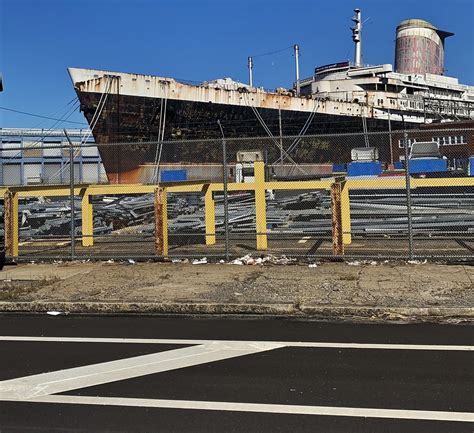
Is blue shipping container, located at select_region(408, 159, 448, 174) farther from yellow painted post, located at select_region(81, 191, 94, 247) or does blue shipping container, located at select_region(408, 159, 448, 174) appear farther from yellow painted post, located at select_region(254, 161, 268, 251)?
yellow painted post, located at select_region(81, 191, 94, 247)

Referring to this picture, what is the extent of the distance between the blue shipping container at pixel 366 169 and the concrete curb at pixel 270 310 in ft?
19.5

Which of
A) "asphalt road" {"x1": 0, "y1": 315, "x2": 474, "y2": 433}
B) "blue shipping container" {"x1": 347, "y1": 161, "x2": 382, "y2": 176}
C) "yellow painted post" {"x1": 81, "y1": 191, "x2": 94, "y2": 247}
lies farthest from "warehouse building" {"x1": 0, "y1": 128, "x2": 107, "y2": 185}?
"blue shipping container" {"x1": 347, "y1": 161, "x2": 382, "y2": 176}

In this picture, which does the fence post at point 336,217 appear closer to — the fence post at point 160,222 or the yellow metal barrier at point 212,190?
the yellow metal barrier at point 212,190

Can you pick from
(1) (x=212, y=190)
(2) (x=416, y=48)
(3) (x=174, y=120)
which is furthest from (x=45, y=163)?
(2) (x=416, y=48)

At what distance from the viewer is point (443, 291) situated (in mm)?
7031

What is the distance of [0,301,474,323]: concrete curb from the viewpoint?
20.2 ft

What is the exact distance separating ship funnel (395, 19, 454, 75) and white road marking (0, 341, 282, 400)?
297ft

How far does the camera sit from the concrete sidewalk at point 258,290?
646 cm

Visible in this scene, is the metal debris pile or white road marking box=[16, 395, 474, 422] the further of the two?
the metal debris pile

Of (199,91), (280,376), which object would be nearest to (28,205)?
(280,376)

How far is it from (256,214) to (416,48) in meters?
88.0

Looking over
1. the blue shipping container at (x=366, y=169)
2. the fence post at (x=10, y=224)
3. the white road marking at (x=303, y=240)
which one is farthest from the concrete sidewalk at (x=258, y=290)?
the blue shipping container at (x=366, y=169)

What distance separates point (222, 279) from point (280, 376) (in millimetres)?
4039

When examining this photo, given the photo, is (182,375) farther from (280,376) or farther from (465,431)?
(465,431)
